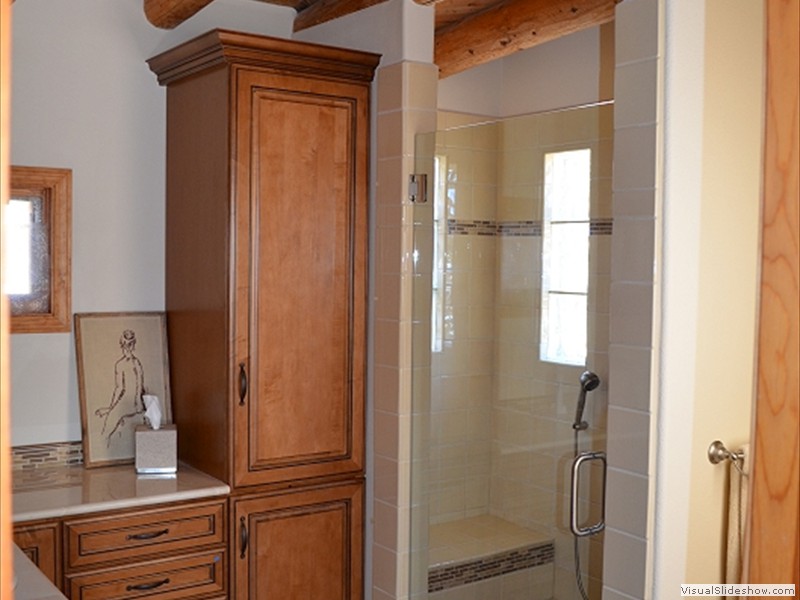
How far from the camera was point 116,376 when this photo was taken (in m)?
3.43

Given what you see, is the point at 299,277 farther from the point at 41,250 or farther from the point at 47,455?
the point at 47,455

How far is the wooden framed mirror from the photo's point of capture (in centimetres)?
328

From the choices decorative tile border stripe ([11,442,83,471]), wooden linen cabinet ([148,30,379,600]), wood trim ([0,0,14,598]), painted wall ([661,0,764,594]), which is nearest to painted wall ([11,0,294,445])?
decorative tile border stripe ([11,442,83,471])

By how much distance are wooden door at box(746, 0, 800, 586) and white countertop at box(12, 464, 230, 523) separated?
2.32 metres

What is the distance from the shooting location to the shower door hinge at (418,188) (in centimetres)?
315

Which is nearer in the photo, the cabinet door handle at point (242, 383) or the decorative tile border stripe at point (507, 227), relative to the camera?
the decorative tile border stripe at point (507, 227)

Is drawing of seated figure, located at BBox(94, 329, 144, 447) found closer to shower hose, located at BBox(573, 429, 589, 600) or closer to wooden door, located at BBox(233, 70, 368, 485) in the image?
wooden door, located at BBox(233, 70, 368, 485)

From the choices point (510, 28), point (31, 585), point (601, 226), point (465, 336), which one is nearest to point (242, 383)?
point (465, 336)

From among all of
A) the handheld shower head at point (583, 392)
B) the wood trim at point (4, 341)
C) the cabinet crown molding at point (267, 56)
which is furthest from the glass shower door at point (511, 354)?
the wood trim at point (4, 341)

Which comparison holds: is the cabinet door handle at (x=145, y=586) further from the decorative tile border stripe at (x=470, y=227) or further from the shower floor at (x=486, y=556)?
the decorative tile border stripe at (x=470, y=227)

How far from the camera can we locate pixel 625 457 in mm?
2324

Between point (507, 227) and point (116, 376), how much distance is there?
162 cm

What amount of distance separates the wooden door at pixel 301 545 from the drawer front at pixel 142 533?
101mm

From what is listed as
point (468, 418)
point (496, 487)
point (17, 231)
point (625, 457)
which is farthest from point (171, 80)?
Result: point (625, 457)
